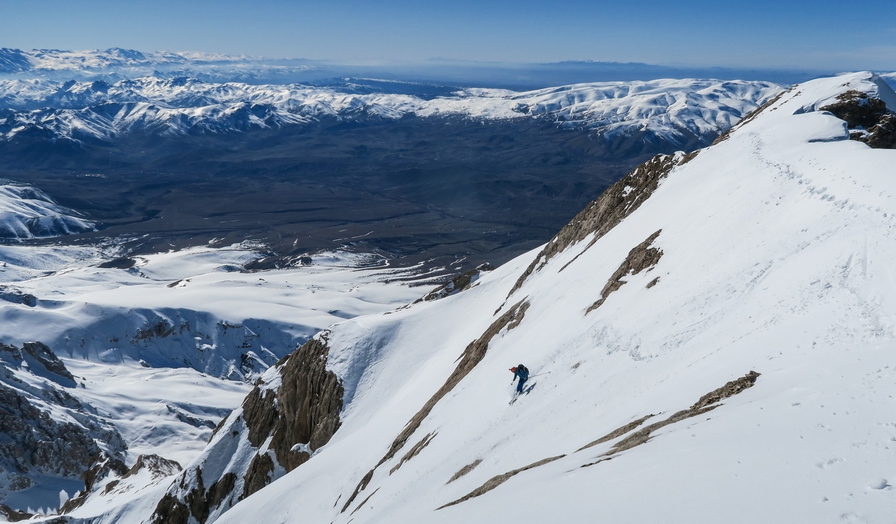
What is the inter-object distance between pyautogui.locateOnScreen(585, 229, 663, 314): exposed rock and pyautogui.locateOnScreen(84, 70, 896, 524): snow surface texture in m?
0.71

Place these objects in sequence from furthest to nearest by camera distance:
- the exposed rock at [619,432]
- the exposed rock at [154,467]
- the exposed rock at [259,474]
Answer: the exposed rock at [154,467], the exposed rock at [259,474], the exposed rock at [619,432]

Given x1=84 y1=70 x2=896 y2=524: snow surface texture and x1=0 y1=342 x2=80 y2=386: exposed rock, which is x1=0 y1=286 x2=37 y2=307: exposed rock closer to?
x1=0 y1=342 x2=80 y2=386: exposed rock

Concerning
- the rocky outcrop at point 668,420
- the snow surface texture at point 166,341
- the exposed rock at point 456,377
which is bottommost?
the snow surface texture at point 166,341

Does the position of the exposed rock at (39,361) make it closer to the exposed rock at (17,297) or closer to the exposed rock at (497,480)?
the exposed rock at (17,297)

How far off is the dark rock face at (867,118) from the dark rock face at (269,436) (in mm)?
47194

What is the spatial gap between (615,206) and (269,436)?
4156 cm

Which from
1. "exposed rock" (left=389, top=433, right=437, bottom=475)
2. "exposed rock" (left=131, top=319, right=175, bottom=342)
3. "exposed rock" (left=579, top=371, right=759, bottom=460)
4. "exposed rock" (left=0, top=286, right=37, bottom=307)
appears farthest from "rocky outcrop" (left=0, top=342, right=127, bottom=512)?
"exposed rock" (left=579, top=371, right=759, bottom=460)

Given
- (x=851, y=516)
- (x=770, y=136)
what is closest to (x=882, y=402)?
(x=851, y=516)

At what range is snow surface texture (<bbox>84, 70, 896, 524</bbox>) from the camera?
10977 mm

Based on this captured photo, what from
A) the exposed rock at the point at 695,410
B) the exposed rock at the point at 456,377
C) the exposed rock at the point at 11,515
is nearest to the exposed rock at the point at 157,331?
the exposed rock at the point at 11,515

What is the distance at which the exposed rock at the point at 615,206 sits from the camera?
1972 inches

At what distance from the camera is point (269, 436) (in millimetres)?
55594

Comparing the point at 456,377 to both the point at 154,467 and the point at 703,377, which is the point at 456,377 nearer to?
the point at 703,377

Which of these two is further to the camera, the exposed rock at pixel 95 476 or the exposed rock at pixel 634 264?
the exposed rock at pixel 95 476
